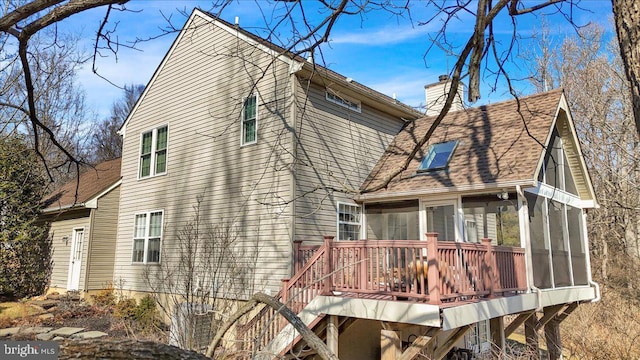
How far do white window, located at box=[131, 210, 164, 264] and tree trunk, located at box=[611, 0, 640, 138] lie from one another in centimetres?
1157

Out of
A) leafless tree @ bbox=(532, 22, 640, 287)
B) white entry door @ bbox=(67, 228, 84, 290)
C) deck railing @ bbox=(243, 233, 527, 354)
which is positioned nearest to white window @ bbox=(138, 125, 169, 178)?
white entry door @ bbox=(67, 228, 84, 290)

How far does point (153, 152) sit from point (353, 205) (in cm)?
669

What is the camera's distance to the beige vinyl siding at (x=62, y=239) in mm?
13867

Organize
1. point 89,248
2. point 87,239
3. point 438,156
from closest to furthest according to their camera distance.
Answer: point 438,156, point 89,248, point 87,239

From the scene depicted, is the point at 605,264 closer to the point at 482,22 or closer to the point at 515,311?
the point at 515,311

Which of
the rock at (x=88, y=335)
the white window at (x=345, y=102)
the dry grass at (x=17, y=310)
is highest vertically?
the white window at (x=345, y=102)

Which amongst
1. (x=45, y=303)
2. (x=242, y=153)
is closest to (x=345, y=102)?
(x=242, y=153)

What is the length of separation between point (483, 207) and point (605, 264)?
12.4 metres

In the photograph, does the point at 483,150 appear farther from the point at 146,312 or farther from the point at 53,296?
the point at 53,296

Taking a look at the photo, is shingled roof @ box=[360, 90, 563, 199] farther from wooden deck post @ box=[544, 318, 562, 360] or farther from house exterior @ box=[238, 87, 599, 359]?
wooden deck post @ box=[544, 318, 562, 360]

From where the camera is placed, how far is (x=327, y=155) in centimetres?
1024

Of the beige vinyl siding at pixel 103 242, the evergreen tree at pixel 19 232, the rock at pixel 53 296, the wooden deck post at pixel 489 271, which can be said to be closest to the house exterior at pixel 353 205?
the wooden deck post at pixel 489 271

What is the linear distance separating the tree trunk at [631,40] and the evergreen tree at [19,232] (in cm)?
1463

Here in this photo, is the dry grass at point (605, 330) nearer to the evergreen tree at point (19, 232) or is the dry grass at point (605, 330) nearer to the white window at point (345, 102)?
the white window at point (345, 102)
